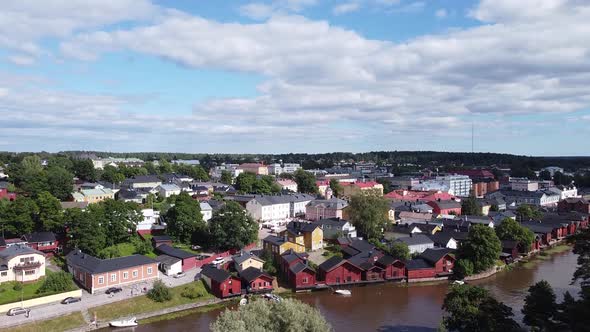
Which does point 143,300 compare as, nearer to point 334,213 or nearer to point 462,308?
point 462,308

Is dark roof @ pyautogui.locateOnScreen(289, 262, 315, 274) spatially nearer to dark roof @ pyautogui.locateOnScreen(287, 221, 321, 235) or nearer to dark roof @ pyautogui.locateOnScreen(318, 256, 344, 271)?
dark roof @ pyautogui.locateOnScreen(318, 256, 344, 271)

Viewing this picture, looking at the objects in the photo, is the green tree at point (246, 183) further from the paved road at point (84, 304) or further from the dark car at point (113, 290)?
the dark car at point (113, 290)

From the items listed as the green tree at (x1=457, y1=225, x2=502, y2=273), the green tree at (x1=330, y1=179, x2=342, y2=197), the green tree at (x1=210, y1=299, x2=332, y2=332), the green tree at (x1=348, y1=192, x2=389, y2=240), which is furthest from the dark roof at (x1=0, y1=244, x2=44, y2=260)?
the green tree at (x1=330, y1=179, x2=342, y2=197)

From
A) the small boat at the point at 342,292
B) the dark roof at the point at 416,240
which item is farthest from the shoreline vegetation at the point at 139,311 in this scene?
the dark roof at the point at 416,240

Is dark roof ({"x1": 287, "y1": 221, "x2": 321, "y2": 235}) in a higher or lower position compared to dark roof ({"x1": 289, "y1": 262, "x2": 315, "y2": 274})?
higher

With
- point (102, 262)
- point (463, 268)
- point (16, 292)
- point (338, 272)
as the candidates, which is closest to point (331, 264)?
point (338, 272)

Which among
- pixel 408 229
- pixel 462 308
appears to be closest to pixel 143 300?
pixel 462 308
